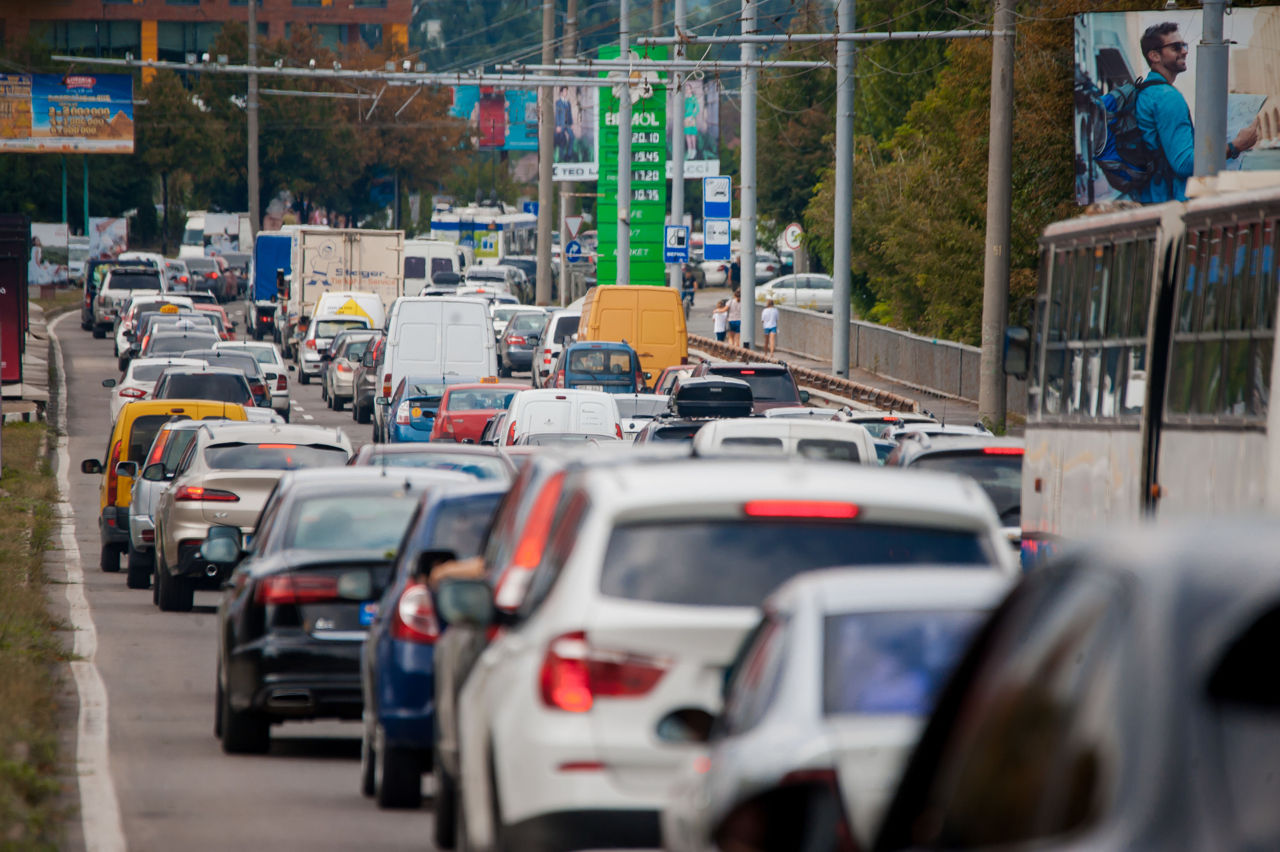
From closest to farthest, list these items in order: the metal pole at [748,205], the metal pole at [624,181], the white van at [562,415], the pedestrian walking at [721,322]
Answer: the white van at [562,415] < the metal pole at [748,205] < the metal pole at [624,181] < the pedestrian walking at [721,322]

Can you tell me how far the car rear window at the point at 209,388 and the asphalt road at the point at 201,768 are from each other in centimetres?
1149

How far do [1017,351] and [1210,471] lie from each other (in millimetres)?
4030

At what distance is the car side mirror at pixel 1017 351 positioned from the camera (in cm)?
1563

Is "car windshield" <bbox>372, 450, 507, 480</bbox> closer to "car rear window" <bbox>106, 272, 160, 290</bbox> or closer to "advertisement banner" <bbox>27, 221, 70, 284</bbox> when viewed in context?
"car rear window" <bbox>106, 272, 160, 290</bbox>

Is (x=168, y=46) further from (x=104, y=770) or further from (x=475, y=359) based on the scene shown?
(x=104, y=770)

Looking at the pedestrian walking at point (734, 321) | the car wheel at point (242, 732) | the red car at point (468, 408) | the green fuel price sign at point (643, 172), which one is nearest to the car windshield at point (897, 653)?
the car wheel at point (242, 732)

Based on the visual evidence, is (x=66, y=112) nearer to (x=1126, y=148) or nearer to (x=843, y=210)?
(x=843, y=210)

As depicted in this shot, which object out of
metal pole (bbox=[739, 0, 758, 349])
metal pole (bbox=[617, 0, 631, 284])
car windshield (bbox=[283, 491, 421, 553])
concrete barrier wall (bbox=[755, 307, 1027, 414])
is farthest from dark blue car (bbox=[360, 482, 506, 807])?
metal pole (bbox=[617, 0, 631, 284])

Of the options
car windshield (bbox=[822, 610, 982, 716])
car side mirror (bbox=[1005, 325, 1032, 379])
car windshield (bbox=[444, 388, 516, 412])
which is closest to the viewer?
car windshield (bbox=[822, 610, 982, 716])

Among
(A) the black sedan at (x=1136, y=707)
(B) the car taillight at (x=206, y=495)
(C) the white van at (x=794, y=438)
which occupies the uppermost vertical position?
(A) the black sedan at (x=1136, y=707)

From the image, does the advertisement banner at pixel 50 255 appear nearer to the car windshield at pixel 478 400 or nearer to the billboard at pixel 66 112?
the billboard at pixel 66 112

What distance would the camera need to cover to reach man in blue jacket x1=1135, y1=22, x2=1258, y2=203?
119 ft

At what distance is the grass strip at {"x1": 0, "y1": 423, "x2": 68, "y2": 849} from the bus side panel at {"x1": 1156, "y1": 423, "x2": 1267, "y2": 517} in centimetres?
574

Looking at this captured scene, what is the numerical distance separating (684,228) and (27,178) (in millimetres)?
57320
